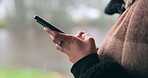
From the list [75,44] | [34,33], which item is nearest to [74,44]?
[75,44]

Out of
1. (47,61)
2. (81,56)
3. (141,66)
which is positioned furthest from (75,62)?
(47,61)

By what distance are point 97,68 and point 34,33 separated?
651 mm

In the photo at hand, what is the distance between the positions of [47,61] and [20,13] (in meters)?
0.24

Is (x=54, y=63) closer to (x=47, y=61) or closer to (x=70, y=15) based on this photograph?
(x=47, y=61)

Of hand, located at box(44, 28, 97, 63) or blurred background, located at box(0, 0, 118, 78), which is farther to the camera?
blurred background, located at box(0, 0, 118, 78)

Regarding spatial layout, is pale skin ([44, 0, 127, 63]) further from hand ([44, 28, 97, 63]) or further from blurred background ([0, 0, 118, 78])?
blurred background ([0, 0, 118, 78])

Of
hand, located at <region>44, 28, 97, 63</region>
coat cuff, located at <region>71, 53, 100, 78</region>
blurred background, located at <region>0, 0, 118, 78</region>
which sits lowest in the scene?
blurred background, located at <region>0, 0, 118, 78</region>

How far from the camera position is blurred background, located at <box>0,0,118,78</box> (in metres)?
1.20

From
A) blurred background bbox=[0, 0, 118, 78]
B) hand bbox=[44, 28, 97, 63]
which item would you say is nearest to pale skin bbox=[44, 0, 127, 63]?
hand bbox=[44, 28, 97, 63]

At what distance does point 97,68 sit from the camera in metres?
0.63

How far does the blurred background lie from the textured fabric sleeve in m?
0.59

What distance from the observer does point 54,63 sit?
4.12ft

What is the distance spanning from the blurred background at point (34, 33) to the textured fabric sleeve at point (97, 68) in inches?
23.1

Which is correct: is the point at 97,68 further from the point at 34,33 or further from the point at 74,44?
the point at 34,33
